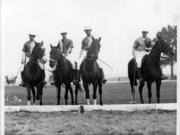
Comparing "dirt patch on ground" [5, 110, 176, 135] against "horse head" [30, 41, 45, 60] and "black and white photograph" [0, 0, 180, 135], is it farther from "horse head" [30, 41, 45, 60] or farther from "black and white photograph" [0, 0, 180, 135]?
"horse head" [30, 41, 45, 60]

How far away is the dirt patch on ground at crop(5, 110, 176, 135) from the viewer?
23.2 feet

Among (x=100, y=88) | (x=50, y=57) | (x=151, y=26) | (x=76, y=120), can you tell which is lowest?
(x=76, y=120)

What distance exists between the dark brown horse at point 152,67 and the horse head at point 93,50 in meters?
0.51

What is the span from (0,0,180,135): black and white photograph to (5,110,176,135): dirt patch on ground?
14 mm

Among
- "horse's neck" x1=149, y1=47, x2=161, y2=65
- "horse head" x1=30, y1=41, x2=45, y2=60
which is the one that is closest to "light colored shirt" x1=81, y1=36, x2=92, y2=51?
"horse head" x1=30, y1=41, x2=45, y2=60

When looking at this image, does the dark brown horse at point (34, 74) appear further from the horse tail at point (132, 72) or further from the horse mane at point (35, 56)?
the horse tail at point (132, 72)

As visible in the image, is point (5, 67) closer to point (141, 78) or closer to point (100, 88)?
point (100, 88)

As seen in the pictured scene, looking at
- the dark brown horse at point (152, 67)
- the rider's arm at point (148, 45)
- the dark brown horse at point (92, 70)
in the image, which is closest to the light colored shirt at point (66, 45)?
the dark brown horse at point (92, 70)

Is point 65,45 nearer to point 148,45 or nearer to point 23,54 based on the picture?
point 23,54

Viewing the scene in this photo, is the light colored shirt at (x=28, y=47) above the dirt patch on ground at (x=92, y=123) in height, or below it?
above

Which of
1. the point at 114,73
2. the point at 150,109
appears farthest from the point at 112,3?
the point at 150,109

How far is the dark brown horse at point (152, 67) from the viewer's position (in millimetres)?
7395

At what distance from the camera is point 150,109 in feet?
24.2

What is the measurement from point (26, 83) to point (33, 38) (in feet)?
2.22
